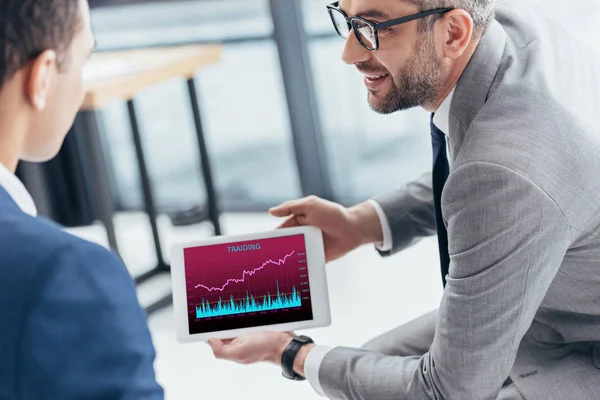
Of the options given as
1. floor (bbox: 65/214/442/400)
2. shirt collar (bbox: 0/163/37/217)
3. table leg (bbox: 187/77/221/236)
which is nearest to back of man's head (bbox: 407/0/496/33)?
shirt collar (bbox: 0/163/37/217)

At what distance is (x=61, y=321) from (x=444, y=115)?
0.87 metres

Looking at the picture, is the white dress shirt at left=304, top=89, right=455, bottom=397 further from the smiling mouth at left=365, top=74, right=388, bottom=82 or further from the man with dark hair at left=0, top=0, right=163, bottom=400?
the man with dark hair at left=0, top=0, right=163, bottom=400

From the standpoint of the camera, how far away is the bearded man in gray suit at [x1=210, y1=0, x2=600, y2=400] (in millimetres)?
1302

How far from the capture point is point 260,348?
163 centimetres

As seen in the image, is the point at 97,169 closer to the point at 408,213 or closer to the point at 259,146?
the point at 408,213

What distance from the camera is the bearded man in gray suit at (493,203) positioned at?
1302 millimetres

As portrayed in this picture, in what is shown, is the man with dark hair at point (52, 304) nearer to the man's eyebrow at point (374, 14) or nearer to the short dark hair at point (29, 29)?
the short dark hair at point (29, 29)

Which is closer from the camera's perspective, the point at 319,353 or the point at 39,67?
the point at 39,67

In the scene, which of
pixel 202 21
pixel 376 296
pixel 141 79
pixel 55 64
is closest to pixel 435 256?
pixel 376 296

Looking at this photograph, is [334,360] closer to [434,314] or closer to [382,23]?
[434,314]

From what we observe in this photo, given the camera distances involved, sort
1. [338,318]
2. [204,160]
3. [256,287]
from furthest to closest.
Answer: [204,160], [338,318], [256,287]

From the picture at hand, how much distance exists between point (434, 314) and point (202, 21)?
2422 millimetres

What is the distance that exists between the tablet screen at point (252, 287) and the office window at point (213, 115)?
6.91ft

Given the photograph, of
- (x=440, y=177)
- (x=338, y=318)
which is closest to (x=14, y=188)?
(x=440, y=177)
